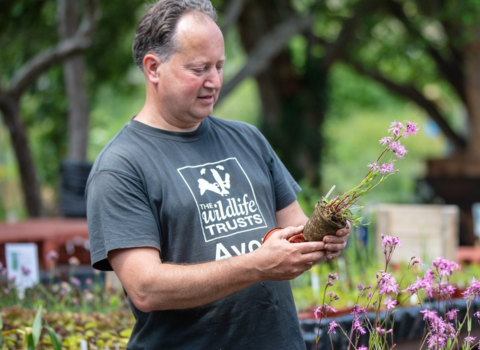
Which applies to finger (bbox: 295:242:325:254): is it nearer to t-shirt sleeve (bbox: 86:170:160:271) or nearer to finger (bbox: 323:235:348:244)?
finger (bbox: 323:235:348:244)

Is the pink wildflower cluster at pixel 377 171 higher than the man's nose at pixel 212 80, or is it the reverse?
the man's nose at pixel 212 80

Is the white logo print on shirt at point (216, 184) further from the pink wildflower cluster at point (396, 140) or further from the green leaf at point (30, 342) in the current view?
the green leaf at point (30, 342)

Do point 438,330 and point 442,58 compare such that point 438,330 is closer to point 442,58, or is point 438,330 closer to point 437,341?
point 437,341

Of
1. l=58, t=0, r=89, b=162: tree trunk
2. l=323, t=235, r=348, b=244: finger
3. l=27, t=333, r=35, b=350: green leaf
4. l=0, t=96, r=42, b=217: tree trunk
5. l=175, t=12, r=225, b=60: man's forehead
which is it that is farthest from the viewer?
l=58, t=0, r=89, b=162: tree trunk

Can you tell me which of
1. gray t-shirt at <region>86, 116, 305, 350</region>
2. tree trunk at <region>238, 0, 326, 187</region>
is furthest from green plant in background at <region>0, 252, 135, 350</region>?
tree trunk at <region>238, 0, 326, 187</region>

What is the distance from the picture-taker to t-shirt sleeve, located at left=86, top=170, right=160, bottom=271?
5.12 ft

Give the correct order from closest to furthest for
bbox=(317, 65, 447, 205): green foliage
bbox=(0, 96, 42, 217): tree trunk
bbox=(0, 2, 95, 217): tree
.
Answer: bbox=(0, 2, 95, 217): tree → bbox=(0, 96, 42, 217): tree trunk → bbox=(317, 65, 447, 205): green foliage

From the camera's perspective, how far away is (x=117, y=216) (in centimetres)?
158

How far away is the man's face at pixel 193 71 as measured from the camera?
1722 mm

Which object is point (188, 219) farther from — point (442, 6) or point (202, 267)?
point (442, 6)

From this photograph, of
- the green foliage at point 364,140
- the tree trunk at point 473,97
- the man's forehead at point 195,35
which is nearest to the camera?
the man's forehead at point 195,35

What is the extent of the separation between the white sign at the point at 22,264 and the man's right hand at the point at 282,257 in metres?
2.10

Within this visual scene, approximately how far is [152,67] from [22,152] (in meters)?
5.55

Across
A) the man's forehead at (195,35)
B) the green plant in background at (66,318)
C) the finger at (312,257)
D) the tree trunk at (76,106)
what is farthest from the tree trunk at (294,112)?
the finger at (312,257)
